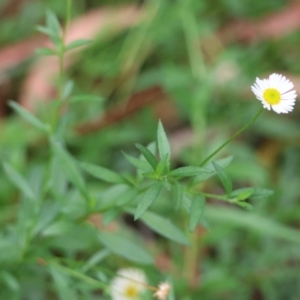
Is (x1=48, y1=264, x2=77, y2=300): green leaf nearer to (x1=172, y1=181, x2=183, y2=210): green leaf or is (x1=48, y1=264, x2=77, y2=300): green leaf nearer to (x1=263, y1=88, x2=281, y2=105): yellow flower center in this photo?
(x1=172, y1=181, x2=183, y2=210): green leaf

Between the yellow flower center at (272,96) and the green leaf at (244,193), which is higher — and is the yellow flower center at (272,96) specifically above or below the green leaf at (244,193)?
above

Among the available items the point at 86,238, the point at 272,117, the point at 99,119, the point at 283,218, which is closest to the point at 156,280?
the point at 86,238

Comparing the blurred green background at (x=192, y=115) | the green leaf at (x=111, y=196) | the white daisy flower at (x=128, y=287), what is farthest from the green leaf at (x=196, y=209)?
the blurred green background at (x=192, y=115)

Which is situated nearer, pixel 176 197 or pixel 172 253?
pixel 176 197

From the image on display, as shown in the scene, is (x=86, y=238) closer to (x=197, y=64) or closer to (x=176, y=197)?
(x=176, y=197)

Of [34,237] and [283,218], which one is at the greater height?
[283,218]

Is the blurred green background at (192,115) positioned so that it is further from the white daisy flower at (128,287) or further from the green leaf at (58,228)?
the green leaf at (58,228)
